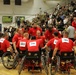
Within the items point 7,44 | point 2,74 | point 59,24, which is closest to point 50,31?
point 7,44

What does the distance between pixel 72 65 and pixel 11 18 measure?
13.7 m

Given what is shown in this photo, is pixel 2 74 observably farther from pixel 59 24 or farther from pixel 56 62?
pixel 59 24

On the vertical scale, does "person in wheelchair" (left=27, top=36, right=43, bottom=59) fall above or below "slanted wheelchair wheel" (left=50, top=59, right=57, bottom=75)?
above

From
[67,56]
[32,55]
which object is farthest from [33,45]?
[67,56]

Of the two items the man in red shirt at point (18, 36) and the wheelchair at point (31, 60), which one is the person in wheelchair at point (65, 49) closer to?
the wheelchair at point (31, 60)

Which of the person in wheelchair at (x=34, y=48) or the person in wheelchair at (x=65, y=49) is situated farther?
the person in wheelchair at (x=34, y=48)

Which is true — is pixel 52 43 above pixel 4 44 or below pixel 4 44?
above

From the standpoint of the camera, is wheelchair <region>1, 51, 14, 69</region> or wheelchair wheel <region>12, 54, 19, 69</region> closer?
wheelchair wheel <region>12, 54, 19, 69</region>

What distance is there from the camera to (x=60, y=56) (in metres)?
6.42

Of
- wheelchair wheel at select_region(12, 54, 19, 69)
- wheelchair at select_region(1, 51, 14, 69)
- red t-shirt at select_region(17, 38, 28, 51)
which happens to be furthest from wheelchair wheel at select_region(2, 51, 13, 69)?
red t-shirt at select_region(17, 38, 28, 51)

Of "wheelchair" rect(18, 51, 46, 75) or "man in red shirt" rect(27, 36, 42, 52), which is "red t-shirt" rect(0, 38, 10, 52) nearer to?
"man in red shirt" rect(27, 36, 42, 52)

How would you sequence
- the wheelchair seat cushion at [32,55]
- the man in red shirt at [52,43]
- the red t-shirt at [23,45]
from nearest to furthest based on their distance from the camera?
the wheelchair seat cushion at [32,55] → the man in red shirt at [52,43] → the red t-shirt at [23,45]

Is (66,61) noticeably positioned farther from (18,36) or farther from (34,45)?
(18,36)

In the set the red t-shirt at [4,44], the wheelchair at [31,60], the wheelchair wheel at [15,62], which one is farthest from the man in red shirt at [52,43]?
the red t-shirt at [4,44]
